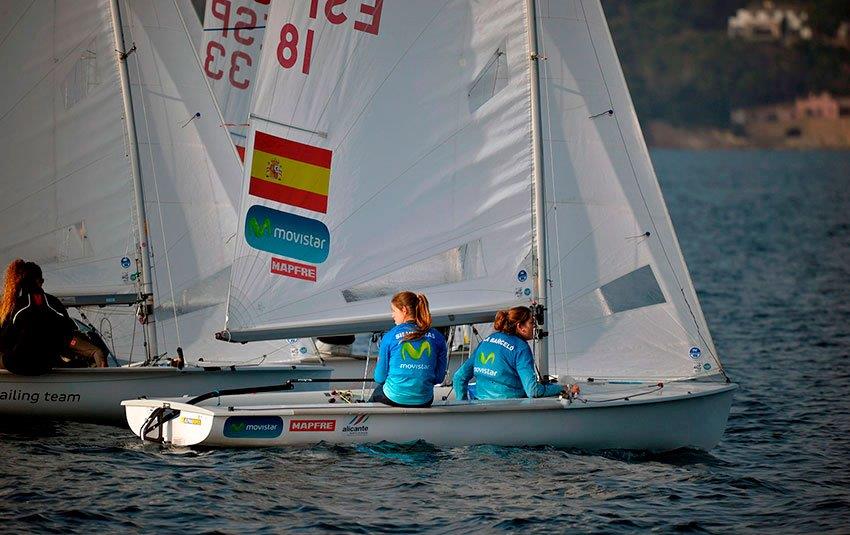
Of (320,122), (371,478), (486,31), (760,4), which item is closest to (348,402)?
(371,478)

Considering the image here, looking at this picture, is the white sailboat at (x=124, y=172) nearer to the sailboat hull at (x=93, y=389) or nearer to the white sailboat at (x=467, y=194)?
the sailboat hull at (x=93, y=389)

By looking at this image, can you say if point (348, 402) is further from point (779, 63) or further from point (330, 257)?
point (779, 63)

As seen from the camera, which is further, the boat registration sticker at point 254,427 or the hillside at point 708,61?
the hillside at point 708,61

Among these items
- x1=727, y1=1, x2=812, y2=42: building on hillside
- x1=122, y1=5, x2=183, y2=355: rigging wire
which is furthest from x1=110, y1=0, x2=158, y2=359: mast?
x1=727, y1=1, x2=812, y2=42: building on hillside

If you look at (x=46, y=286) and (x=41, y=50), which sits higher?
(x=41, y=50)

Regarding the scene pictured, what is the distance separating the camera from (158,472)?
12.2m

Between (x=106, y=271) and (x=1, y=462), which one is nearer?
(x=1, y=462)

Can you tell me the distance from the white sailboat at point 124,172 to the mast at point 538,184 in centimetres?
308

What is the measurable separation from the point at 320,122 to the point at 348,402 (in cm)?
250

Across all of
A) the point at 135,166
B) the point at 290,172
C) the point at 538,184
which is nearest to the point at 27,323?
the point at 135,166

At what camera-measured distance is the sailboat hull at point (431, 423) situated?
12539 millimetres

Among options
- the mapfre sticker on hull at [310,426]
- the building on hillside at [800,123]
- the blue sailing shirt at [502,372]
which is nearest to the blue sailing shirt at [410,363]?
the blue sailing shirt at [502,372]

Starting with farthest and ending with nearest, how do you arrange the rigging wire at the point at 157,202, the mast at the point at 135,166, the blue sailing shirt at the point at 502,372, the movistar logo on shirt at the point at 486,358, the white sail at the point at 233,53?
the white sail at the point at 233,53 < the rigging wire at the point at 157,202 < the mast at the point at 135,166 < the movistar logo on shirt at the point at 486,358 < the blue sailing shirt at the point at 502,372

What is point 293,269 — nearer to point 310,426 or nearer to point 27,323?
point 310,426
